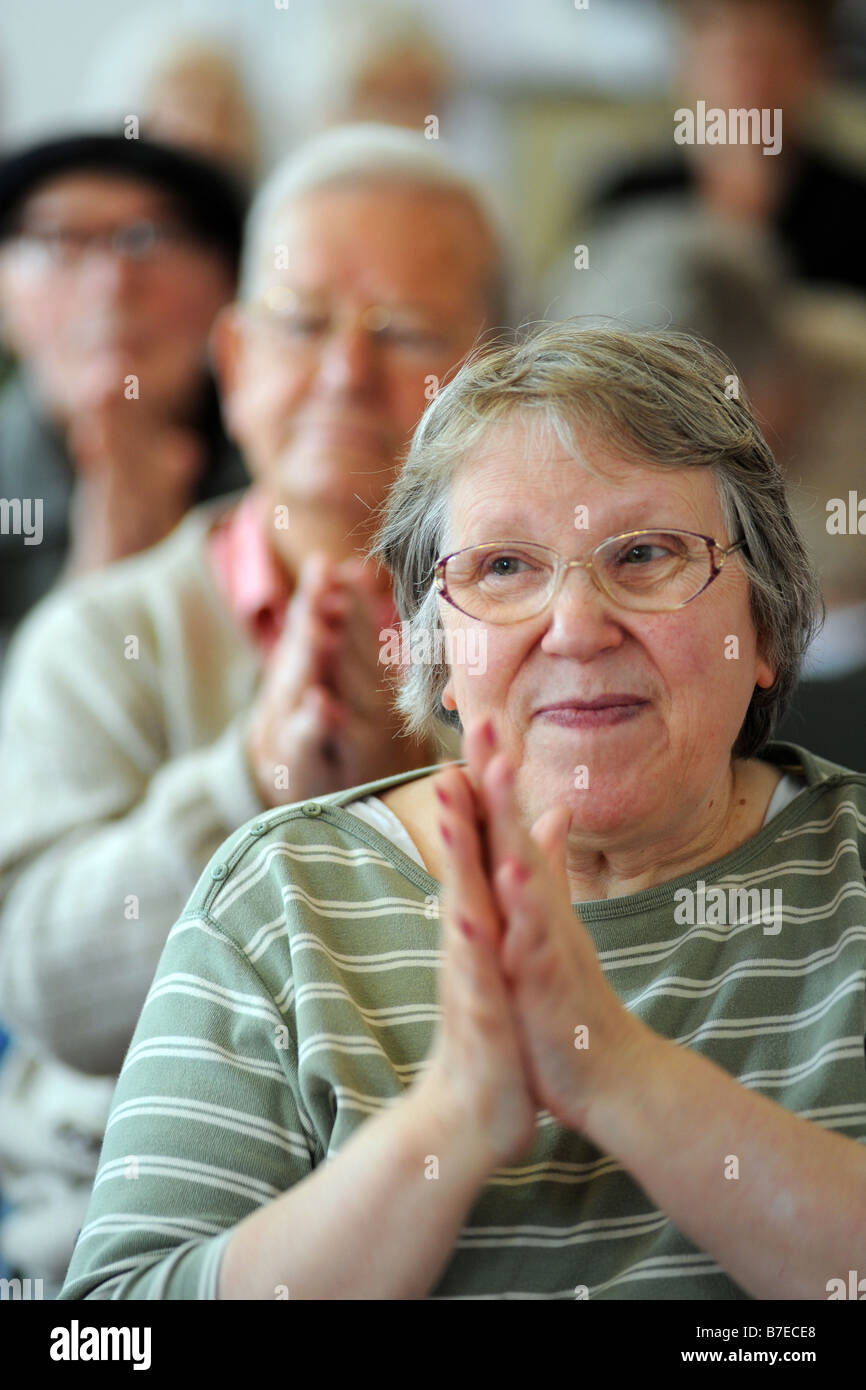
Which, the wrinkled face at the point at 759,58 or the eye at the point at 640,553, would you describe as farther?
the wrinkled face at the point at 759,58

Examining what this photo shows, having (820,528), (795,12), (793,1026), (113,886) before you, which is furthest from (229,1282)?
(795,12)

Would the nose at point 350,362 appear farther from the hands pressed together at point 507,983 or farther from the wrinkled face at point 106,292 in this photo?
the hands pressed together at point 507,983

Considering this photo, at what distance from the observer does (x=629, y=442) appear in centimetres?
88

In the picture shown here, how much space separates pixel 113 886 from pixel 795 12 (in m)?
2.41

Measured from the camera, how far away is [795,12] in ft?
9.70

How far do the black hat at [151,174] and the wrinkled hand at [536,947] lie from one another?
4.93 ft

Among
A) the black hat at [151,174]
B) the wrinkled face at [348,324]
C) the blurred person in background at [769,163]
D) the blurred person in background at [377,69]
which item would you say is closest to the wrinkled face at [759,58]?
the blurred person in background at [769,163]

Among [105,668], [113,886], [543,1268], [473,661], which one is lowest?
[543,1268]

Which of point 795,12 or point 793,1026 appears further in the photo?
point 795,12

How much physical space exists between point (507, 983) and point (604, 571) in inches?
10.0

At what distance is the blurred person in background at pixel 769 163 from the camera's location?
2.66 metres

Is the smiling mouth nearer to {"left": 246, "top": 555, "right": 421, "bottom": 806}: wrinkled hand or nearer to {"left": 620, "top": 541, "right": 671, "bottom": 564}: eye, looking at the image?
{"left": 620, "top": 541, "right": 671, "bottom": 564}: eye

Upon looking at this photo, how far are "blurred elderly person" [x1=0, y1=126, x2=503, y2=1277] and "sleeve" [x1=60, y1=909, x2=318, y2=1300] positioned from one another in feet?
1.10

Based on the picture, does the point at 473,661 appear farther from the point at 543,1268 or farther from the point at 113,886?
the point at 113,886
